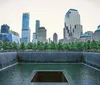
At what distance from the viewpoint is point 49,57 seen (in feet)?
171

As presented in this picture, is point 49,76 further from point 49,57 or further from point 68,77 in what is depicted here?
point 49,57

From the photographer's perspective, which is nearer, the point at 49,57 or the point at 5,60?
the point at 5,60

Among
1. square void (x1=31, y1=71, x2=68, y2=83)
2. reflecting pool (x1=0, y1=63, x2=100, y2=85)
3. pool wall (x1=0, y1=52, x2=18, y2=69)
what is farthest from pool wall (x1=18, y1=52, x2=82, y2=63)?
square void (x1=31, y1=71, x2=68, y2=83)

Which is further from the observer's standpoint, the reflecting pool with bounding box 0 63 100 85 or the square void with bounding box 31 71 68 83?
the square void with bounding box 31 71 68 83

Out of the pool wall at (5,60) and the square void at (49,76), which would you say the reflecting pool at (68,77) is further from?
the pool wall at (5,60)

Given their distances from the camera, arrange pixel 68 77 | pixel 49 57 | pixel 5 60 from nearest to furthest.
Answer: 1. pixel 68 77
2. pixel 5 60
3. pixel 49 57

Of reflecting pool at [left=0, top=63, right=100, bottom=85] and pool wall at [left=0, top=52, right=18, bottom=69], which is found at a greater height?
pool wall at [left=0, top=52, right=18, bottom=69]

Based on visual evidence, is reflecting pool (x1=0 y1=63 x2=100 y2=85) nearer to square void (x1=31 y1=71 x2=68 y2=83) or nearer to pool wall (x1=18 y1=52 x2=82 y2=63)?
square void (x1=31 y1=71 x2=68 y2=83)

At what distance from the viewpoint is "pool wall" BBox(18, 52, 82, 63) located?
169ft

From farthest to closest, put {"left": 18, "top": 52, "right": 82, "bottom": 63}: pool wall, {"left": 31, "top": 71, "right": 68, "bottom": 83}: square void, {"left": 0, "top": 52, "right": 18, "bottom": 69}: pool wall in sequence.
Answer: {"left": 18, "top": 52, "right": 82, "bottom": 63}: pool wall < {"left": 0, "top": 52, "right": 18, "bottom": 69}: pool wall < {"left": 31, "top": 71, "right": 68, "bottom": 83}: square void

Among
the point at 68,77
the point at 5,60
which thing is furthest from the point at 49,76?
the point at 5,60

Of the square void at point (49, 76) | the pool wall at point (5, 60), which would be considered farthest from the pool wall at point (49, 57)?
the square void at point (49, 76)

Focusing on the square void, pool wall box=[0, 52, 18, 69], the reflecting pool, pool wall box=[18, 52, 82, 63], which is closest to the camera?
the reflecting pool

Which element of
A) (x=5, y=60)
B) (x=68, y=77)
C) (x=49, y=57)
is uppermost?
(x=5, y=60)
